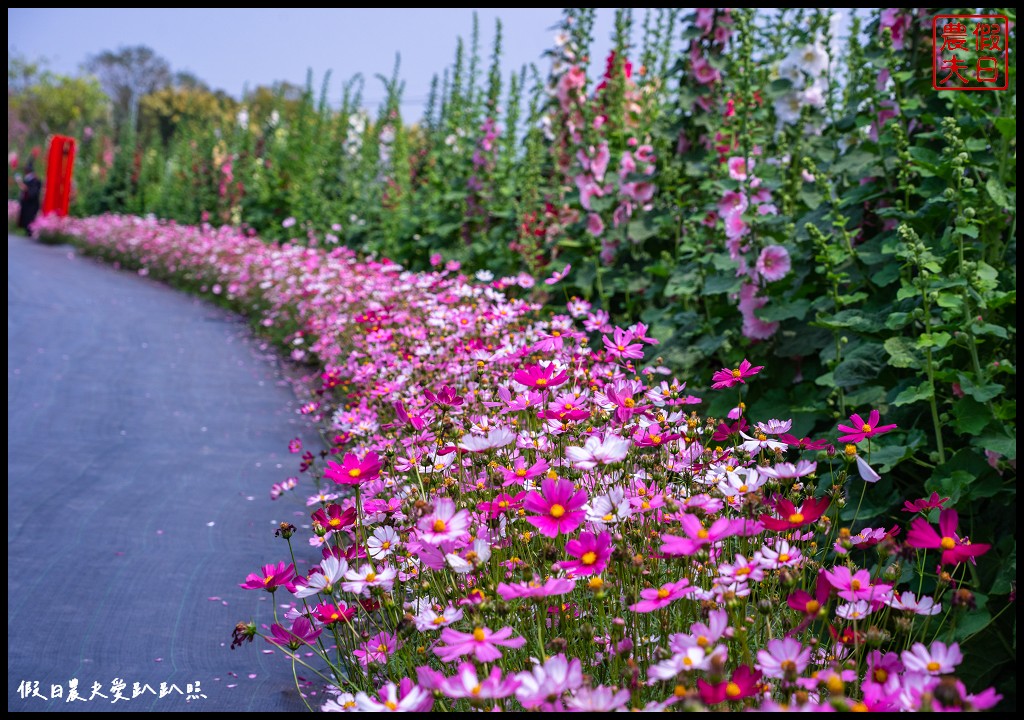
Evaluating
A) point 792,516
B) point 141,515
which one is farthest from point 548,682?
point 141,515

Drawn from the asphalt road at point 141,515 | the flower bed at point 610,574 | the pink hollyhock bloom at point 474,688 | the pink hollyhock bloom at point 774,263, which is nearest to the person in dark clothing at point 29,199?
the asphalt road at point 141,515

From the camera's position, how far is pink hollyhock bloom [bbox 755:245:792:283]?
8.96ft

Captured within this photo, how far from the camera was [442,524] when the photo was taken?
1.24 m

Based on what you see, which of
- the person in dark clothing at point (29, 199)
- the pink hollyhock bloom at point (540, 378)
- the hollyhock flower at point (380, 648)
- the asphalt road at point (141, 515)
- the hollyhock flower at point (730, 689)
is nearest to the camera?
the hollyhock flower at point (730, 689)

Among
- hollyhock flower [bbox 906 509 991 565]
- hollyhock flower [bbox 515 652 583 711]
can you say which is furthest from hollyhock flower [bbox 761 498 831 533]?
hollyhock flower [bbox 515 652 583 711]

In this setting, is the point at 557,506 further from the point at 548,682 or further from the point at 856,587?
the point at 856,587

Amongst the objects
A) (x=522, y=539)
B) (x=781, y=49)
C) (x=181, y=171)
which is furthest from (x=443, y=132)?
(x=181, y=171)

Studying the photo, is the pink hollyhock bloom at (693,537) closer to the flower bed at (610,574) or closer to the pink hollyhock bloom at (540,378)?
the flower bed at (610,574)

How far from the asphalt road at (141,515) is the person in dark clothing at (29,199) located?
12.7 m

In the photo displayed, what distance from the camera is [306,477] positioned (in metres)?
3.52

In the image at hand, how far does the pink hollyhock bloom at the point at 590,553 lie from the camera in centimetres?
117

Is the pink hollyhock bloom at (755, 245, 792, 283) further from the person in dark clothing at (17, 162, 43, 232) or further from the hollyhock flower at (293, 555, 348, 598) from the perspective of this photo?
the person in dark clothing at (17, 162, 43, 232)

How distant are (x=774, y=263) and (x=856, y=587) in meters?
1.80

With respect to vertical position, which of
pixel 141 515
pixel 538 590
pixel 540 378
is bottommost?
pixel 141 515
